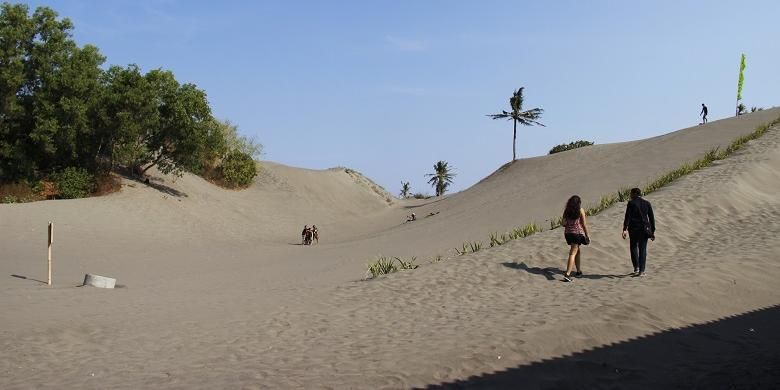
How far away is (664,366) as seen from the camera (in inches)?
245

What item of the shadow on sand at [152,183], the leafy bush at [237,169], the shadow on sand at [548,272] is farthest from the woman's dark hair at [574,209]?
the leafy bush at [237,169]

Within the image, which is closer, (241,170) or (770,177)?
(770,177)

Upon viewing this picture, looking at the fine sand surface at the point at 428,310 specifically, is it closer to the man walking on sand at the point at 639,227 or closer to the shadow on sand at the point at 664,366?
the shadow on sand at the point at 664,366

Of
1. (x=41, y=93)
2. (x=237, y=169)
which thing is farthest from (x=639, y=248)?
(x=237, y=169)

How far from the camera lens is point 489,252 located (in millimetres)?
14078

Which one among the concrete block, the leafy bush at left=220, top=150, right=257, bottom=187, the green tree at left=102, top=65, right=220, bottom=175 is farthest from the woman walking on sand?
the leafy bush at left=220, top=150, right=257, bottom=187

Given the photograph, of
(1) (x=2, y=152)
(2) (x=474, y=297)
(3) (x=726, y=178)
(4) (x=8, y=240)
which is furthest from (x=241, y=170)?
(2) (x=474, y=297)

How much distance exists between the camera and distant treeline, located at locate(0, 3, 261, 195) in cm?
2962

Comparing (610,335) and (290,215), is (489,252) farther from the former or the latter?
(290,215)

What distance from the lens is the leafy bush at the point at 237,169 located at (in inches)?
1821

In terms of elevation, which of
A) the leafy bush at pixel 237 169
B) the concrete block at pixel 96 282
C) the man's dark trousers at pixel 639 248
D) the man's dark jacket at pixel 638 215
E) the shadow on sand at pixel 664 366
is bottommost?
the concrete block at pixel 96 282

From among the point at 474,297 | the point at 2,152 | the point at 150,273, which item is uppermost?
the point at 2,152

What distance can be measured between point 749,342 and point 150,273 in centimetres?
1532

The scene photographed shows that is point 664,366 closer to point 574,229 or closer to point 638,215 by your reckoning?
point 574,229
